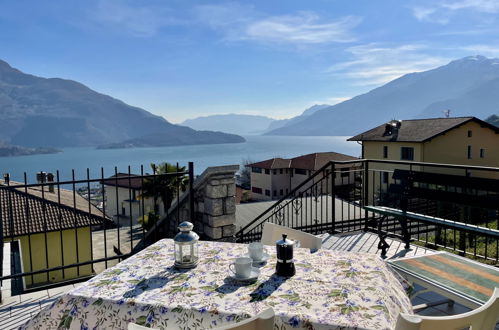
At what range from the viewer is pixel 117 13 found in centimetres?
A: 980

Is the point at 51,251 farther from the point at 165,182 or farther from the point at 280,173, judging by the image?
the point at 280,173

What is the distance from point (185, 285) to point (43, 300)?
99.9 inches

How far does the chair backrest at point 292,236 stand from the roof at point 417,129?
1046 inches

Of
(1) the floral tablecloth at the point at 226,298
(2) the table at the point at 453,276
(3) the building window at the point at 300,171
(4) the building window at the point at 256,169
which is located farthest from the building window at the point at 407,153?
(1) the floral tablecloth at the point at 226,298

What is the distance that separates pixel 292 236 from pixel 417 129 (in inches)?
1147

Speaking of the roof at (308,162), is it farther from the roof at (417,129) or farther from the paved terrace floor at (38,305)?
the paved terrace floor at (38,305)

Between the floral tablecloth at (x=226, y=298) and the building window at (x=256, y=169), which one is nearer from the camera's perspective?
the floral tablecloth at (x=226, y=298)

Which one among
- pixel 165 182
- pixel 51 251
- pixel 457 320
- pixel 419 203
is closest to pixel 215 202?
pixel 165 182

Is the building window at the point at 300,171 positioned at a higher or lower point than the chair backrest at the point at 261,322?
lower

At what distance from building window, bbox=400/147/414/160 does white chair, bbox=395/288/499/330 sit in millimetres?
28686

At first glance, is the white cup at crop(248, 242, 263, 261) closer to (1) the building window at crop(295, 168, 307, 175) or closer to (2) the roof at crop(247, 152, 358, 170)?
(2) the roof at crop(247, 152, 358, 170)

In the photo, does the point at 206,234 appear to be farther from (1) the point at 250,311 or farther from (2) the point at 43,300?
(1) the point at 250,311

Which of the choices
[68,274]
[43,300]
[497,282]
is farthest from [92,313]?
[68,274]

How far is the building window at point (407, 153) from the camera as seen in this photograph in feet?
90.4
